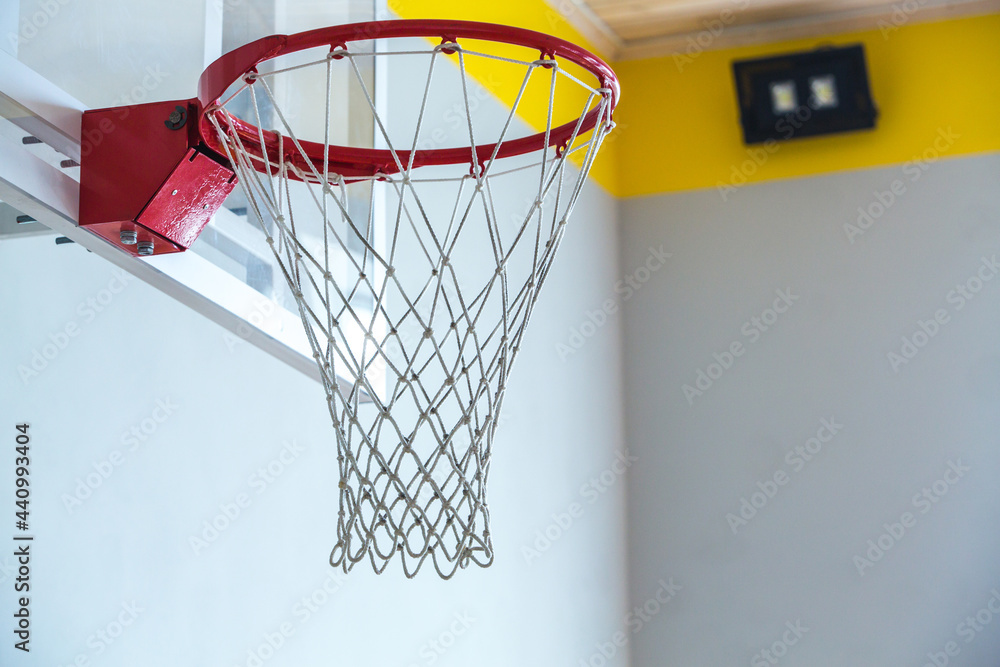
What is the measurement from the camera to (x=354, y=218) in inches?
66.8

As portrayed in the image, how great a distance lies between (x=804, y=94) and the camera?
3445 mm

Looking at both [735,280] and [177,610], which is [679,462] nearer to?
[735,280]
